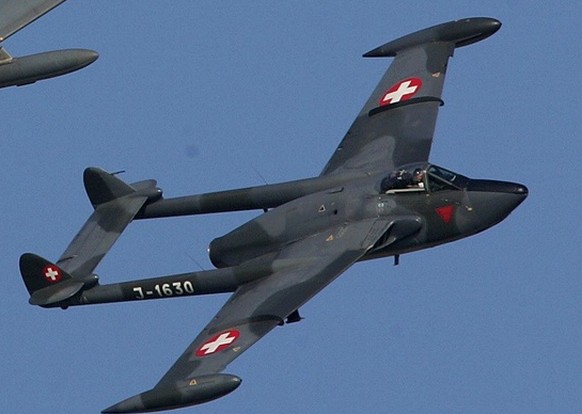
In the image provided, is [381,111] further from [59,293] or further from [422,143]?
[59,293]

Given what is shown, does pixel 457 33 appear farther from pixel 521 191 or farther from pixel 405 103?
pixel 521 191

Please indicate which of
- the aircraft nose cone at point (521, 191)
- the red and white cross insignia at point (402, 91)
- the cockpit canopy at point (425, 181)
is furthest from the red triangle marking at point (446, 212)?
the red and white cross insignia at point (402, 91)

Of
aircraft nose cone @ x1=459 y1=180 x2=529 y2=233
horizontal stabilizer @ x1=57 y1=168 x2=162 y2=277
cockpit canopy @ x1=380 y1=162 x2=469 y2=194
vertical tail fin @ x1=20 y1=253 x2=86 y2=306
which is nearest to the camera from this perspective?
aircraft nose cone @ x1=459 y1=180 x2=529 y2=233

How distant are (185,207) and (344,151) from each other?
4302 millimetres

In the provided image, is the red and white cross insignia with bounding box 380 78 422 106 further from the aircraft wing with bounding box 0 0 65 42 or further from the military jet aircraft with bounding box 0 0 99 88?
the aircraft wing with bounding box 0 0 65 42

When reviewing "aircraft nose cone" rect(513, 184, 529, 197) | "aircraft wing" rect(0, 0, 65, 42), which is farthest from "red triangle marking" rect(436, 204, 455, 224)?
"aircraft wing" rect(0, 0, 65, 42)

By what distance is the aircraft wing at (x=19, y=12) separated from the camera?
181ft

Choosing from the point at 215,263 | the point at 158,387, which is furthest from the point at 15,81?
the point at 158,387

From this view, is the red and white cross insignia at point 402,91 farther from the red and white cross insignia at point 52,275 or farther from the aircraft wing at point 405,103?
the red and white cross insignia at point 52,275

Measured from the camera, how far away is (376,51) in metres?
55.1

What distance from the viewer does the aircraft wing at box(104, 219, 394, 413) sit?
144ft

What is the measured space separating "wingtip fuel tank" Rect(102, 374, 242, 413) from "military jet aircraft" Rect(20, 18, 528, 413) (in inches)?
0.8

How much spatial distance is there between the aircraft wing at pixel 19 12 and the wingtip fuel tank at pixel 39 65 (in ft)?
2.56

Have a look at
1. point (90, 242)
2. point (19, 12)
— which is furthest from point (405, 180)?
point (19, 12)
